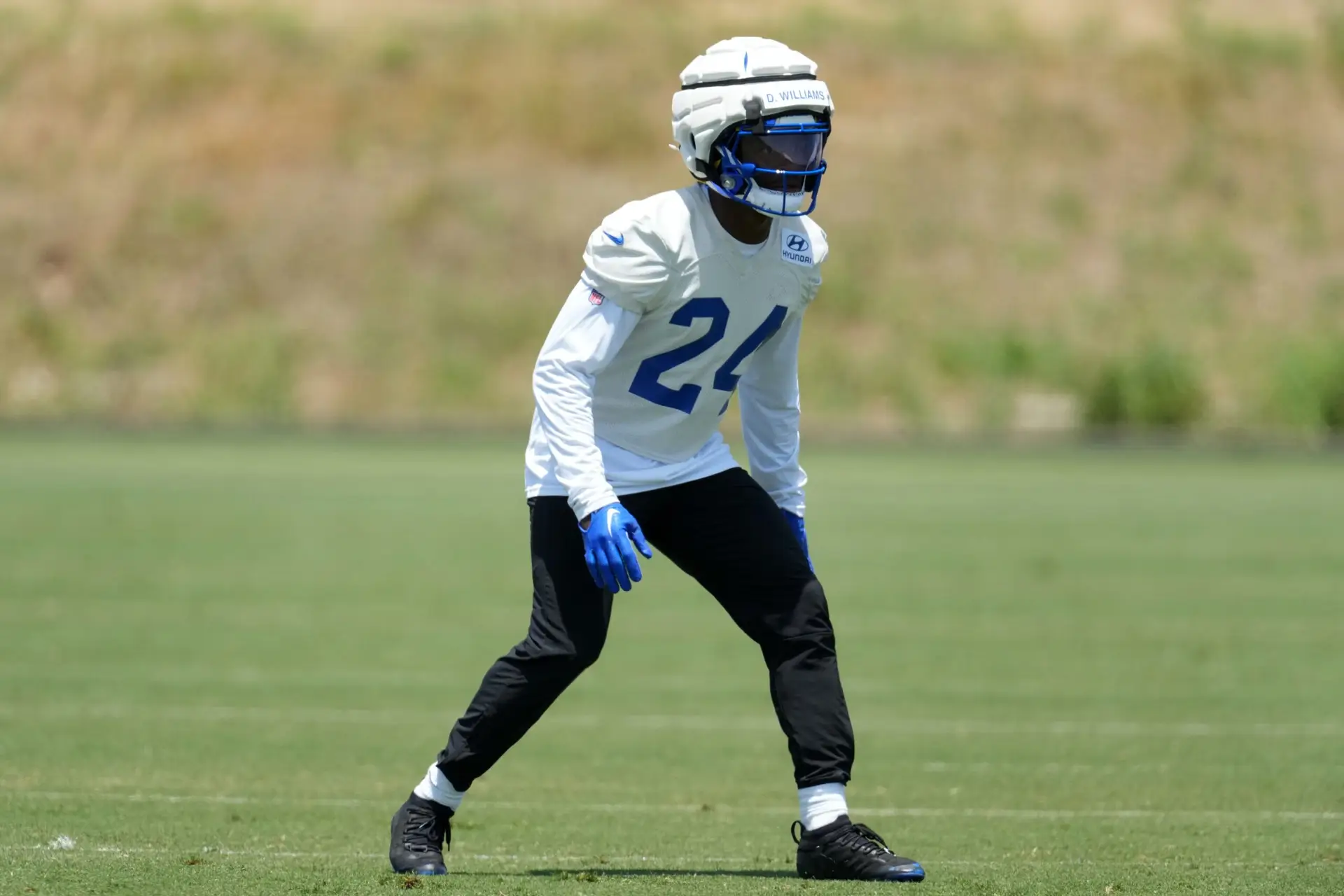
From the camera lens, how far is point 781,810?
23.5 feet

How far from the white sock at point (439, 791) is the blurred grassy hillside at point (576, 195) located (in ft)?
131

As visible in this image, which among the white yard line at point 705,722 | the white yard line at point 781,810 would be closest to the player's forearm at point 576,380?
the white yard line at point 781,810

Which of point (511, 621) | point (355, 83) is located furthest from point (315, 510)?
point (355, 83)

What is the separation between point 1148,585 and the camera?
15602 mm

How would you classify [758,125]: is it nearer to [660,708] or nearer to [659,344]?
[659,344]

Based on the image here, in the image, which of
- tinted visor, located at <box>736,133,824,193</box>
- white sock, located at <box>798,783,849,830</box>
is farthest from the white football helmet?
white sock, located at <box>798,783,849,830</box>

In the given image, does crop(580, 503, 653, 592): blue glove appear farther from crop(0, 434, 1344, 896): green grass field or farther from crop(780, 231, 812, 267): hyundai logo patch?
crop(780, 231, 812, 267): hyundai logo patch

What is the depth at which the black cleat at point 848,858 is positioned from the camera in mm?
5230

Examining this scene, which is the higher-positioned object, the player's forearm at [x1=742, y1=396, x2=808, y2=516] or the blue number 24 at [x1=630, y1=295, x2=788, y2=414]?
the blue number 24 at [x1=630, y1=295, x2=788, y2=414]

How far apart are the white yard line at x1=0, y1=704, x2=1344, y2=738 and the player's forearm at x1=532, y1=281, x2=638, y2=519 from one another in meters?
4.02

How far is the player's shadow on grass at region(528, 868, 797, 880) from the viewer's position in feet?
17.4

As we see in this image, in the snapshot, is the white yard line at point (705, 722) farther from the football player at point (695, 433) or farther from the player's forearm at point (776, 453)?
the football player at point (695, 433)

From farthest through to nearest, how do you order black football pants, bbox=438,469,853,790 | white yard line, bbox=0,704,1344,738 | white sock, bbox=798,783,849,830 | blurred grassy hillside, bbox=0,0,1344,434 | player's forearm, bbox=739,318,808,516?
blurred grassy hillside, bbox=0,0,1344,434
white yard line, bbox=0,704,1344,738
player's forearm, bbox=739,318,808,516
black football pants, bbox=438,469,853,790
white sock, bbox=798,783,849,830

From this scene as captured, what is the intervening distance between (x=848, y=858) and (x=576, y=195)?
5095cm
